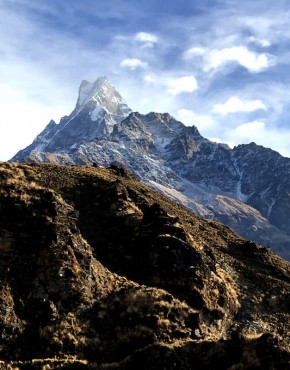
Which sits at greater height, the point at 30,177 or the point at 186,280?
the point at 30,177

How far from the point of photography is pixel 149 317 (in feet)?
136

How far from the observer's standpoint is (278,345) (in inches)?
1410

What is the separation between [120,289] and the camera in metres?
44.8

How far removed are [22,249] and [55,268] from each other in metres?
3.49

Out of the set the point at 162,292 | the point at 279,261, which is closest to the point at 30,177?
the point at 162,292

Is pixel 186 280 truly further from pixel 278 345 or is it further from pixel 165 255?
pixel 278 345

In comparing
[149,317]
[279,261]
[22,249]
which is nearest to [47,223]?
[22,249]

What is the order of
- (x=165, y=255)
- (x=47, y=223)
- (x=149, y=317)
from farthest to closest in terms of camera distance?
(x=165, y=255)
(x=47, y=223)
(x=149, y=317)

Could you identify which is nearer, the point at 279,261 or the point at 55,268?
the point at 55,268

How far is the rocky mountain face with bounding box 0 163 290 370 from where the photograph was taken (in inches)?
1420

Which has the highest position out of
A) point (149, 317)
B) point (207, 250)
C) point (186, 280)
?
point (207, 250)

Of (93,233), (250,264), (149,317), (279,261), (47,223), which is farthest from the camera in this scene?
(279,261)

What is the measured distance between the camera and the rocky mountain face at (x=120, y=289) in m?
36.1

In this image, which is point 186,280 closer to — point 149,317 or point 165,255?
point 165,255
